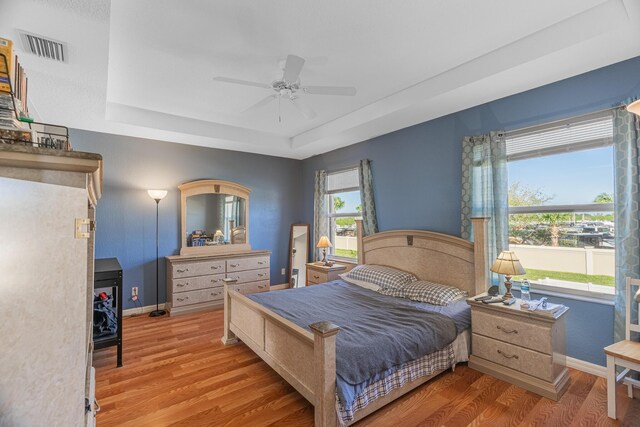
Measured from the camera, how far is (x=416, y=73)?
9.53 feet

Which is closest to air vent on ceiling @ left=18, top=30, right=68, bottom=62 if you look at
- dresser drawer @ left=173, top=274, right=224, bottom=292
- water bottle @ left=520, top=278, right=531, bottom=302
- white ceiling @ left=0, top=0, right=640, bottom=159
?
white ceiling @ left=0, top=0, right=640, bottom=159

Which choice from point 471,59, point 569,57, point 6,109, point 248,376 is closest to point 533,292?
point 569,57

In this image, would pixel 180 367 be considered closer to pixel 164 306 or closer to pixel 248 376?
pixel 248 376

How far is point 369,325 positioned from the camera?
2387mm

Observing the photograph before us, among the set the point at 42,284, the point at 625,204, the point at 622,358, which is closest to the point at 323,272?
the point at 622,358

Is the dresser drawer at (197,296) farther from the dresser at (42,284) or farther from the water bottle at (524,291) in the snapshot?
the water bottle at (524,291)

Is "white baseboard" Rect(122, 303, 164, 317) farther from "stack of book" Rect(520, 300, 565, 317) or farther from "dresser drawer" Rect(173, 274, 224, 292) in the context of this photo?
"stack of book" Rect(520, 300, 565, 317)

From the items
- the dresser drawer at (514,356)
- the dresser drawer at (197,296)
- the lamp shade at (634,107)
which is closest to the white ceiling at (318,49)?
the lamp shade at (634,107)

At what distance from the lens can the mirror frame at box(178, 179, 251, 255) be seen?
4672 mm

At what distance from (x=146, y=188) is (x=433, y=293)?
13.8 ft

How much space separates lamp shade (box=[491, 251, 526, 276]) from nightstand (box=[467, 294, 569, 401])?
0.92 feet

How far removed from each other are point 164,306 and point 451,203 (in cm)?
434

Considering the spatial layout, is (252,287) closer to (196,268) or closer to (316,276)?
(196,268)

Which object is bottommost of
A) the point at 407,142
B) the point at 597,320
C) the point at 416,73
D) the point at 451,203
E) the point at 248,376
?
the point at 248,376
